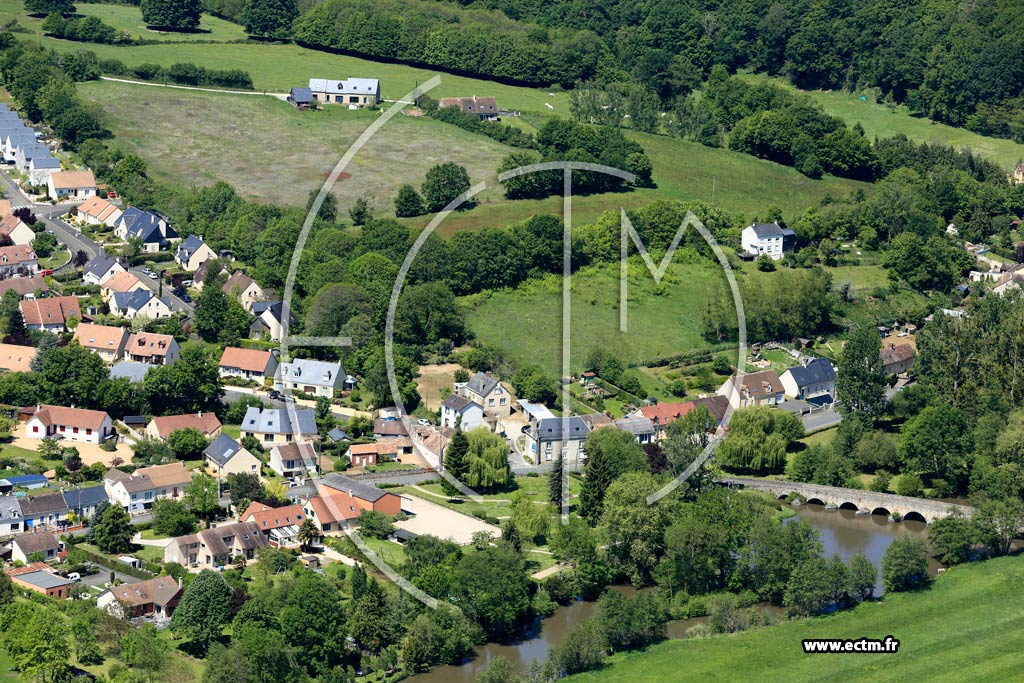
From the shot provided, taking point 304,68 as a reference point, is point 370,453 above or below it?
below

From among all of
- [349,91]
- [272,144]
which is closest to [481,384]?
[272,144]

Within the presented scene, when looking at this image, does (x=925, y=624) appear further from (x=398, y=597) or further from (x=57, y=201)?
(x=57, y=201)

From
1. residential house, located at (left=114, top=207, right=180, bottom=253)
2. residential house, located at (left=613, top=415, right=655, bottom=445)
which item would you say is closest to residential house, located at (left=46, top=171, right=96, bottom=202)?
residential house, located at (left=114, top=207, right=180, bottom=253)

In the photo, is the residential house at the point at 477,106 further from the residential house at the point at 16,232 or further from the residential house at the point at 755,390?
the residential house at the point at 755,390

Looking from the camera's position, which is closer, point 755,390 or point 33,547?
point 33,547

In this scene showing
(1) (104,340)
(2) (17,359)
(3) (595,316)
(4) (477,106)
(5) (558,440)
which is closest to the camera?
(5) (558,440)

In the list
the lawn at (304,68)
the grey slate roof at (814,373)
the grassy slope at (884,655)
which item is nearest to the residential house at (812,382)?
the grey slate roof at (814,373)

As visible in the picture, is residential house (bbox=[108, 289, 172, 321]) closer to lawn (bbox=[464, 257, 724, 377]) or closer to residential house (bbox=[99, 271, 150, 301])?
residential house (bbox=[99, 271, 150, 301])

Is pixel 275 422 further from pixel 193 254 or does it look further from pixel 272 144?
pixel 272 144
